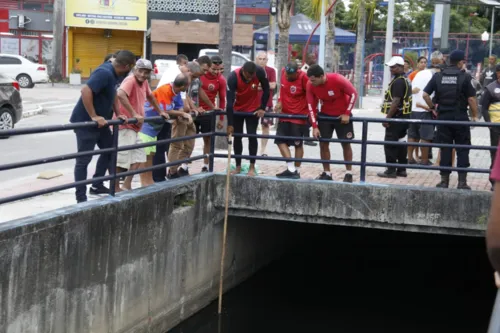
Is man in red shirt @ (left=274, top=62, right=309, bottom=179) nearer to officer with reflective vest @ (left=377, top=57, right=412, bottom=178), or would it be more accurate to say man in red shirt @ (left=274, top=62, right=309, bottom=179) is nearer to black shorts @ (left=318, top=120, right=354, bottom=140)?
black shorts @ (left=318, top=120, right=354, bottom=140)

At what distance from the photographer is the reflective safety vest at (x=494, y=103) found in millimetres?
9648

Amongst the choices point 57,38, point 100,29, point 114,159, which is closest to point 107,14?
point 100,29

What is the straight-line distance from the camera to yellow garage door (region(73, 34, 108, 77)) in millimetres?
44094

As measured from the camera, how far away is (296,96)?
10.2 m

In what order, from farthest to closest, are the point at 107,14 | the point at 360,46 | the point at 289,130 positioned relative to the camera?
the point at 107,14 → the point at 360,46 → the point at 289,130

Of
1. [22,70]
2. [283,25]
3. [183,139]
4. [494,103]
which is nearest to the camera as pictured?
[183,139]

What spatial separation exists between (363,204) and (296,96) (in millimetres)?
1724

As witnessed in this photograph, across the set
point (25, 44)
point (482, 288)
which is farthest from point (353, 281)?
point (25, 44)

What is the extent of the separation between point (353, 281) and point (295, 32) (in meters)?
27.7

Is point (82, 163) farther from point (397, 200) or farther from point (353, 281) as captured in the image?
point (353, 281)

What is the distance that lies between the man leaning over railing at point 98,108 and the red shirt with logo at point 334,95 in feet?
7.76

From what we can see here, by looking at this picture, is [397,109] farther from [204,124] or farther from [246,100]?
[204,124]

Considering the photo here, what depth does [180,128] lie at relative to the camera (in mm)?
10078

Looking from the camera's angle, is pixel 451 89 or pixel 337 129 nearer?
pixel 451 89
